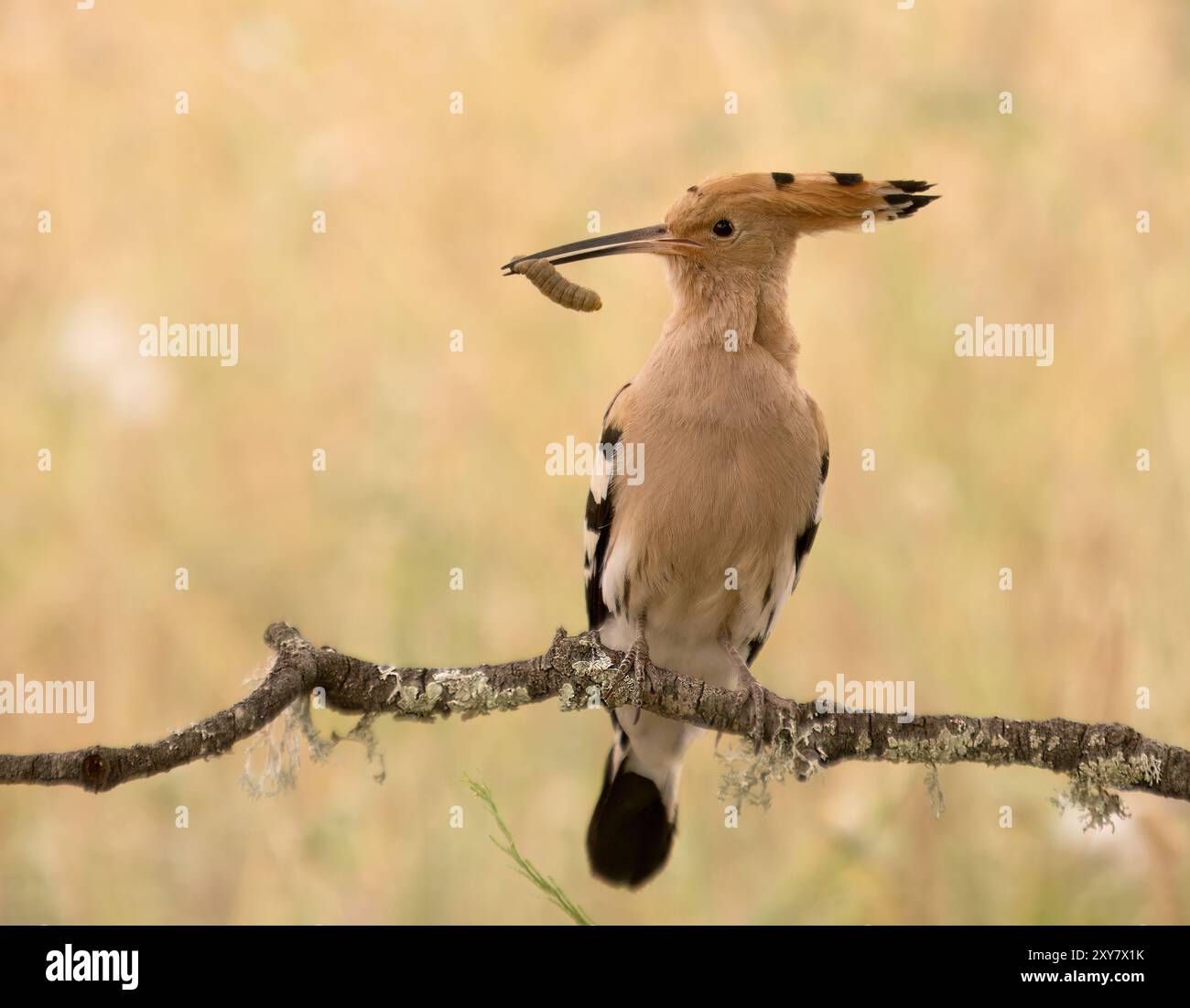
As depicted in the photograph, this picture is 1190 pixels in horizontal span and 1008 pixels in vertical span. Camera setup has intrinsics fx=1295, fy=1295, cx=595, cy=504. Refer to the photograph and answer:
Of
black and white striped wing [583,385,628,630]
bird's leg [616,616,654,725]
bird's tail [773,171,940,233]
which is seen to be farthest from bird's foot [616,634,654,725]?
bird's tail [773,171,940,233]

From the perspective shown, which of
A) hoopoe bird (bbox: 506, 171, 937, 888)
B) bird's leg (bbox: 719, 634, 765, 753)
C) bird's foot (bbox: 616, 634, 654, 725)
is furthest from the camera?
hoopoe bird (bbox: 506, 171, 937, 888)

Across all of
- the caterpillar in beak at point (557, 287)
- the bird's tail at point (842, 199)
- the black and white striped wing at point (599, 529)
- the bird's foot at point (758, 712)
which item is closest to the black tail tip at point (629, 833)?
the black and white striped wing at point (599, 529)

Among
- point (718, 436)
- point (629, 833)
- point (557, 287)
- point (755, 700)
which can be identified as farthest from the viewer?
point (629, 833)

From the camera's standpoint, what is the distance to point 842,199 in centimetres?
278

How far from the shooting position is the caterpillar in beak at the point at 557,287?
254cm

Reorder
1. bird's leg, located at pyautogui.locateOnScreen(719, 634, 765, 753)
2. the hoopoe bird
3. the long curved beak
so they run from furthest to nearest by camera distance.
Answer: the long curved beak < the hoopoe bird < bird's leg, located at pyautogui.locateOnScreen(719, 634, 765, 753)

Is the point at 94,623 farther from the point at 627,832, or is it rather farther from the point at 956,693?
the point at 956,693

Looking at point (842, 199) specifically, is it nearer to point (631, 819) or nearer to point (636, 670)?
point (636, 670)

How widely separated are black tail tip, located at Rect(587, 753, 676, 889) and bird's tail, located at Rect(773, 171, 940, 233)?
4.55 ft

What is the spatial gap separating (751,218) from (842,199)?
7.8 inches

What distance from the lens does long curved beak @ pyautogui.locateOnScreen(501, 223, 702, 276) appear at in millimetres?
2824

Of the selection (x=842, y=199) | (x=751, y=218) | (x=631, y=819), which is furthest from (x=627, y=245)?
(x=631, y=819)

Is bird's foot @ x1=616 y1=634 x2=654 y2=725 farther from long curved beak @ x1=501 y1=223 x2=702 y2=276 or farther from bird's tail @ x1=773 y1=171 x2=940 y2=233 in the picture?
bird's tail @ x1=773 y1=171 x2=940 y2=233

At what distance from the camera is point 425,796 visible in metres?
3.51
